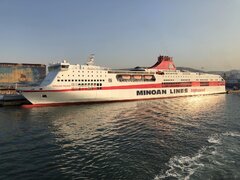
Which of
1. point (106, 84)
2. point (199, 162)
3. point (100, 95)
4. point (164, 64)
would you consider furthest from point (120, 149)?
point (164, 64)

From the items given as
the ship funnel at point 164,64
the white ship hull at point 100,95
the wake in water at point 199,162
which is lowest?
the wake in water at point 199,162

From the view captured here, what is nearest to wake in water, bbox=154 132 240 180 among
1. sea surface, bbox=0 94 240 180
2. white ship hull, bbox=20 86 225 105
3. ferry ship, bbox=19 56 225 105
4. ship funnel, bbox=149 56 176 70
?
sea surface, bbox=0 94 240 180

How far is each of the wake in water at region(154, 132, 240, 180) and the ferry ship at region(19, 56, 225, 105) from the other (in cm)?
2705

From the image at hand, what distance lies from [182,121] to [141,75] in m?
24.6

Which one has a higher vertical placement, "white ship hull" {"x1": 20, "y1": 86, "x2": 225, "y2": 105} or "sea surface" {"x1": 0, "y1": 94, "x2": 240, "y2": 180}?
"white ship hull" {"x1": 20, "y1": 86, "x2": 225, "y2": 105}

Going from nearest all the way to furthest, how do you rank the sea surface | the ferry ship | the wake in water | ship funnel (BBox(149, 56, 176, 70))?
the wake in water → the sea surface → the ferry ship → ship funnel (BBox(149, 56, 176, 70))

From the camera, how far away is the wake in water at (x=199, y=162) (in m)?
11.2

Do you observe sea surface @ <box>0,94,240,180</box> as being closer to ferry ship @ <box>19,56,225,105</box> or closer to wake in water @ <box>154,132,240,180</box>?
wake in water @ <box>154,132,240,180</box>

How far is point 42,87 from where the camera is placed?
36250 millimetres

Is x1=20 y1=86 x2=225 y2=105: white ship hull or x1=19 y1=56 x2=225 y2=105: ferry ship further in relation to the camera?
x1=19 y1=56 x2=225 y2=105: ferry ship

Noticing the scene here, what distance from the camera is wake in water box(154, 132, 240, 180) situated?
1118 cm

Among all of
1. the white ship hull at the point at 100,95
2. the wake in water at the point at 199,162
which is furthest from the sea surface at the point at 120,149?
the white ship hull at the point at 100,95

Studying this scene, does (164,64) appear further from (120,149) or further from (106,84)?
(120,149)

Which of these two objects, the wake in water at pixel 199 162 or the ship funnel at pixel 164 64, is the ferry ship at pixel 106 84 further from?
the wake in water at pixel 199 162
